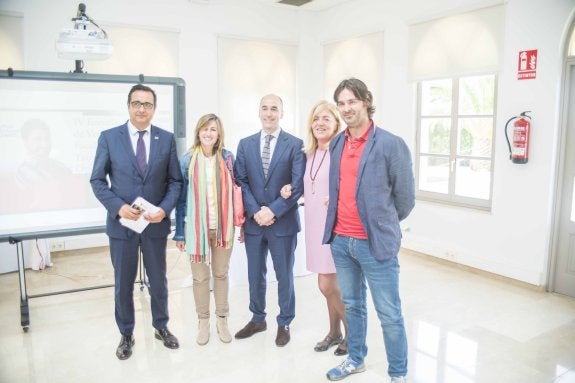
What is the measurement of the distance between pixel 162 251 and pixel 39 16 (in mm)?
3447

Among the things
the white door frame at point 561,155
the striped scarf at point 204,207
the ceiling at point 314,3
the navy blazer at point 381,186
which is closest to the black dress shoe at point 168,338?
the striped scarf at point 204,207

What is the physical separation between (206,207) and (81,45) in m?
1.62

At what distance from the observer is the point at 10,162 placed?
326cm

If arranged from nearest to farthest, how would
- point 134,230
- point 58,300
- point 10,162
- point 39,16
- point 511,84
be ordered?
point 134,230 → point 10,162 → point 58,300 → point 511,84 → point 39,16

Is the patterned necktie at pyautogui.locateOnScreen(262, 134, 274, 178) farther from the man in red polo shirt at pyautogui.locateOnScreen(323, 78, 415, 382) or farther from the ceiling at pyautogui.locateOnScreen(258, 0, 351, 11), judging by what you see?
the ceiling at pyautogui.locateOnScreen(258, 0, 351, 11)

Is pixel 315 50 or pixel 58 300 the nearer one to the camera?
pixel 58 300

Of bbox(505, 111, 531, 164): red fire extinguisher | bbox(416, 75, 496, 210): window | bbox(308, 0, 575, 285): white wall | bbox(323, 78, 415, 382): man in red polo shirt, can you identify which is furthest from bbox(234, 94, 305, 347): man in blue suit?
bbox(416, 75, 496, 210): window

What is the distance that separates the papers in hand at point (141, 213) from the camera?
105 inches

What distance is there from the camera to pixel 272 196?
289cm

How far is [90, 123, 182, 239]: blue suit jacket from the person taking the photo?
2705 mm

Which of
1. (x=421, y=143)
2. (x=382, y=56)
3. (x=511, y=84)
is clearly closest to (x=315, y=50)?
(x=382, y=56)

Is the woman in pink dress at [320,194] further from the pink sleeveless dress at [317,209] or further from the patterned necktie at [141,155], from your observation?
the patterned necktie at [141,155]

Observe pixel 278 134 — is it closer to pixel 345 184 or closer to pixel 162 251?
pixel 345 184

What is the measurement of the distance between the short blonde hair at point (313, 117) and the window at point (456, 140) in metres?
2.43
